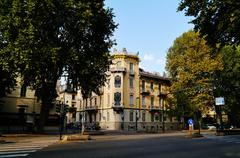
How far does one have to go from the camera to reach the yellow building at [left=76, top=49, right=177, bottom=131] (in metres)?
62.2

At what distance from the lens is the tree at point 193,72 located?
44500 millimetres

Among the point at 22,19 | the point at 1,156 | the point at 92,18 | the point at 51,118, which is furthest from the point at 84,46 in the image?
the point at 1,156

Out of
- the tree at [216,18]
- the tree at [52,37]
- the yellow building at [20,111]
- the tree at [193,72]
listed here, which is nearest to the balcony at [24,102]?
the yellow building at [20,111]

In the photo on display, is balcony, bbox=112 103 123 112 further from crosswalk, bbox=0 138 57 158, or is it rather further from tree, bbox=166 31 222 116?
crosswalk, bbox=0 138 57 158

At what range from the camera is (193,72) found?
150 feet

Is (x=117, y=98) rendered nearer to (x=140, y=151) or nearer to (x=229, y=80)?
(x=229, y=80)

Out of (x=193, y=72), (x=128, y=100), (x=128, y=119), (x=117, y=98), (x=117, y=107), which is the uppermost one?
(x=193, y=72)

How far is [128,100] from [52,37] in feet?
109

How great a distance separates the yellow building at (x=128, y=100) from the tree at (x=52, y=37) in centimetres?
2635

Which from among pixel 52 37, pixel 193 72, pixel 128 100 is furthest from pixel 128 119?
pixel 52 37

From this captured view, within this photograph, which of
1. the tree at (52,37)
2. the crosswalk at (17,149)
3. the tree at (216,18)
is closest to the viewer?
the tree at (216,18)

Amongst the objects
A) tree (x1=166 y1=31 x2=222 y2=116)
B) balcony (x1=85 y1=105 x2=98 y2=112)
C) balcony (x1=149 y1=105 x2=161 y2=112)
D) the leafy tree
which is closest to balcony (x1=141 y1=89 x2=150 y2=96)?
balcony (x1=149 y1=105 x2=161 y2=112)

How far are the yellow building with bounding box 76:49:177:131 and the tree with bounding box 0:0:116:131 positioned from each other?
86.4 feet

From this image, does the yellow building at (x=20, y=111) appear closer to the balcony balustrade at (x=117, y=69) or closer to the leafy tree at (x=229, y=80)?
the balcony balustrade at (x=117, y=69)
